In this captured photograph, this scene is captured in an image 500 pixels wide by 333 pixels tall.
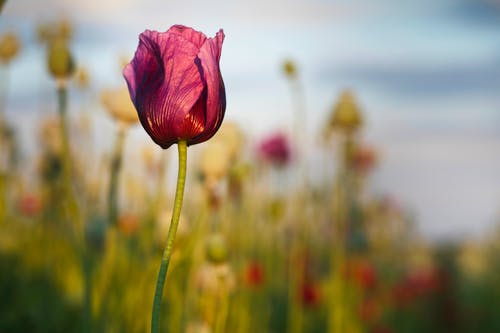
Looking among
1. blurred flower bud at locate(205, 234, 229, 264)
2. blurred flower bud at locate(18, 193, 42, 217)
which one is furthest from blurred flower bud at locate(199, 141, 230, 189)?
blurred flower bud at locate(18, 193, 42, 217)

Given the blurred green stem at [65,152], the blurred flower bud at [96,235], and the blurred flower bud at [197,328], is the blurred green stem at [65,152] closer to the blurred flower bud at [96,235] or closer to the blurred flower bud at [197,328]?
the blurred flower bud at [197,328]

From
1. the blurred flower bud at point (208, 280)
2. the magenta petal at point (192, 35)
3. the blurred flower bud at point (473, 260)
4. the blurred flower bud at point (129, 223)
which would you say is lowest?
the blurred flower bud at point (473, 260)

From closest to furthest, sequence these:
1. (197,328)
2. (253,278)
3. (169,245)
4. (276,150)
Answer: (169,245) → (197,328) → (253,278) → (276,150)

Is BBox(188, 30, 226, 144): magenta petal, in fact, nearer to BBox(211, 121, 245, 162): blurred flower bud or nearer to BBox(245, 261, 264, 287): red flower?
BBox(211, 121, 245, 162): blurred flower bud

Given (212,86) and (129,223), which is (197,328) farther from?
(129,223)

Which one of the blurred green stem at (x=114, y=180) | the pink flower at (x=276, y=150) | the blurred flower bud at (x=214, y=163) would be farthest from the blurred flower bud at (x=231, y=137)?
the pink flower at (x=276, y=150)

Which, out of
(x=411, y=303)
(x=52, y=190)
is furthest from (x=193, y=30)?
(x=411, y=303)

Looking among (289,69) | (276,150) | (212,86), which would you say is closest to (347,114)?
(289,69)
